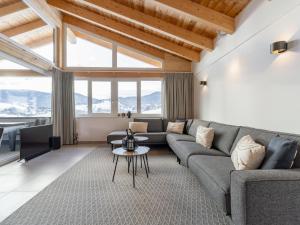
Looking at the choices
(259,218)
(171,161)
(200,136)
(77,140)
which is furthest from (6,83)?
(259,218)

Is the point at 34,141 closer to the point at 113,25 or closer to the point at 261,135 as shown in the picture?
the point at 113,25

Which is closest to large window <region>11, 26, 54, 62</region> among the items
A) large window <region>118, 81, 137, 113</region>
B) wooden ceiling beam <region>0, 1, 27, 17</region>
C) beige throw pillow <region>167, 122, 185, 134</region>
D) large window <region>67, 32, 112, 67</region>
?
wooden ceiling beam <region>0, 1, 27, 17</region>

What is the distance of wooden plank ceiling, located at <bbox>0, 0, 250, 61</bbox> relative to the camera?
3.45m

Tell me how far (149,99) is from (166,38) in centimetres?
203

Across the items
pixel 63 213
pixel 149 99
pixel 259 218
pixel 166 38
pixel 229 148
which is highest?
pixel 166 38

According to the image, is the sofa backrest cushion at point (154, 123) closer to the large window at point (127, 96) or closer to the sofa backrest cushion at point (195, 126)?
the large window at point (127, 96)

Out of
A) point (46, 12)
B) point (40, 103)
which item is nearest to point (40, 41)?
point (46, 12)

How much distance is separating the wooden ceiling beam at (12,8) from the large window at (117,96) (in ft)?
8.49

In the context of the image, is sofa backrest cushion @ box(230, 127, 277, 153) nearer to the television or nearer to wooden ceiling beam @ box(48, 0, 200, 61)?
wooden ceiling beam @ box(48, 0, 200, 61)

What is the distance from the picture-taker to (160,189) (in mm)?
2734

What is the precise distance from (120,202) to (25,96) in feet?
12.5

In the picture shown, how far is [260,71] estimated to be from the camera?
2.88 metres

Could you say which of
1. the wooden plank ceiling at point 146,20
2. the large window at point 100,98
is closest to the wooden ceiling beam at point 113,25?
→ the wooden plank ceiling at point 146,20

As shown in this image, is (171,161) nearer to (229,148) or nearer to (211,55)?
(229,148)
